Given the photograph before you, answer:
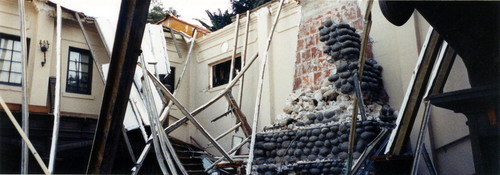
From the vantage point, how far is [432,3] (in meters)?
2.63

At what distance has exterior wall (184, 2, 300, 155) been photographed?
8.52 metres

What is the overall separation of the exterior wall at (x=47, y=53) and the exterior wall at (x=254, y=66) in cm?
253

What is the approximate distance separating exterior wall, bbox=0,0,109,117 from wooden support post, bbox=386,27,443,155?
651 cm

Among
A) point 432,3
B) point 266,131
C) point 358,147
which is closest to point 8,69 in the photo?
point 266,131

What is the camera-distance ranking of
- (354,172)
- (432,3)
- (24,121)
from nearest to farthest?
(432,3), (24,121), (354,172)

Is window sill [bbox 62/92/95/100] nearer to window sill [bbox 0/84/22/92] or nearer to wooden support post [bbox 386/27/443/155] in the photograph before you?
window sill [bbox 0/84/22/92]

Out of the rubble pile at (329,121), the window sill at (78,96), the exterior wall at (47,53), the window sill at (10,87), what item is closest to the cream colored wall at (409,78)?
the rubble pile at (329,121)

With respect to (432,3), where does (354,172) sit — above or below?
below

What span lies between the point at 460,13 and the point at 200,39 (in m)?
8.54

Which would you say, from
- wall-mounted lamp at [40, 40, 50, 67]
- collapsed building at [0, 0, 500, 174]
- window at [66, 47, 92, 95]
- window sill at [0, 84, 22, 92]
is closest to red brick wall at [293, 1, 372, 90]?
collapsed building at [0, 0, 500, 174]

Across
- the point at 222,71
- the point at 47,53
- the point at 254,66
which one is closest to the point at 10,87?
the point at 47,53

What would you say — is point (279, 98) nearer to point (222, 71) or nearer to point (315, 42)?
point (315, 42)

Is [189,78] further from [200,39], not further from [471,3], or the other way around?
[471,3]

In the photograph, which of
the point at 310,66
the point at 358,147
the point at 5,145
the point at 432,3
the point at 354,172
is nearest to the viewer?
the point at 432,3
